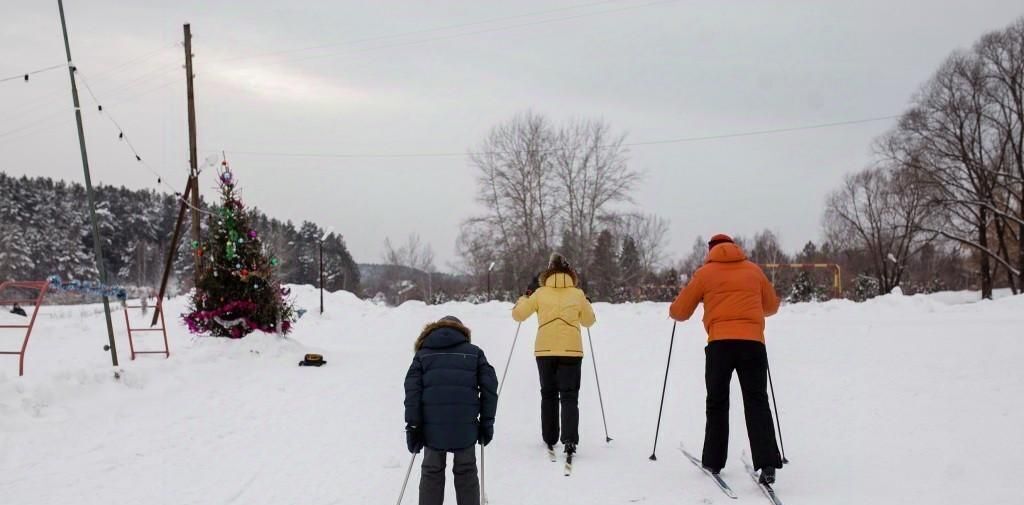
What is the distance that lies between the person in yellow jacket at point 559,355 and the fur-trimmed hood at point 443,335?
188 centimetres

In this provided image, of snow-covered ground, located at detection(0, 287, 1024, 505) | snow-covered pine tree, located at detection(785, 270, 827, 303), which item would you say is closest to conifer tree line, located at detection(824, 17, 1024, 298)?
snow-covered pine tree, located at detection(785, 270, 827, 303)

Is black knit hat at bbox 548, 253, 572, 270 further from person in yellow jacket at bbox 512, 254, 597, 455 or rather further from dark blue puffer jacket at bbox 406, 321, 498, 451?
dark blue puffer jacket at bbox 406, 321, 498, 451

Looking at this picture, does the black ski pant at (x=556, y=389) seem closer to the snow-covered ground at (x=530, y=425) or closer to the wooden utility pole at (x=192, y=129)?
the snow-covered ground at (x=530, y=425)

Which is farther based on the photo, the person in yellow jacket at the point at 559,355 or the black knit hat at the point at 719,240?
the person in yellow jacket at the point at 559,355

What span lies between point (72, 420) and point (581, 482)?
5548 millimetres

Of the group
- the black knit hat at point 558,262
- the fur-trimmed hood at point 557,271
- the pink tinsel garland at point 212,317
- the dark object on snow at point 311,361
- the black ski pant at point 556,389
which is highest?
the black knit hat at point 558,262

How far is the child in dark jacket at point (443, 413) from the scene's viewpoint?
418cm

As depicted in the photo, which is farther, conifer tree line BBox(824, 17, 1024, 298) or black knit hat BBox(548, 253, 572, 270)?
conifer tree line BBox(824, 17, 1024, 298)

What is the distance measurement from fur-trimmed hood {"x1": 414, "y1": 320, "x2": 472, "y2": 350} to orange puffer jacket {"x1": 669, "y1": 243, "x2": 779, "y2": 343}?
195cm

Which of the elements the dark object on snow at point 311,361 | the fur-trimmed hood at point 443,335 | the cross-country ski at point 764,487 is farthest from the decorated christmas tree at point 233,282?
the cross-country ski at point 764,487

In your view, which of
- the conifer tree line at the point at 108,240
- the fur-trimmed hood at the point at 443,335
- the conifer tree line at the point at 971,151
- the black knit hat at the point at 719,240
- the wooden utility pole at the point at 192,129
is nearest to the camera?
the fur-trimmed hood at the point at 443,335

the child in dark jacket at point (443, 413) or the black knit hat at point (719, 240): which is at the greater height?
the black knit hat at point (719, 240)

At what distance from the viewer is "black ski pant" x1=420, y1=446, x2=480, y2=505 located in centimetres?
419

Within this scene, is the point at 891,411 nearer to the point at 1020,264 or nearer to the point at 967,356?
the point at 967,356
